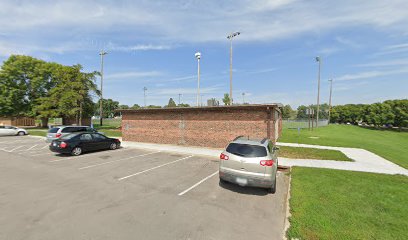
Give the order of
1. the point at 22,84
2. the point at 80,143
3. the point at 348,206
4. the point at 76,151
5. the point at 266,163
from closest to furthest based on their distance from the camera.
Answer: the point at 348,206 → the point at 266,163 → the point at 76,151 → the point at 80,143 → the point at 22,84

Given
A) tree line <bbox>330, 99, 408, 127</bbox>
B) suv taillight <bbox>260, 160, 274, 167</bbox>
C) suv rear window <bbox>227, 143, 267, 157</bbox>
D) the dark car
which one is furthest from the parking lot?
tree line <bbox>330, 99, 408, 127</bbox>

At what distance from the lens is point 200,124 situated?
1666 cm

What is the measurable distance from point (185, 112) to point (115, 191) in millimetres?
10703

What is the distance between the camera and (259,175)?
6.69 meters

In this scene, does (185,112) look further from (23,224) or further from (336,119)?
(336,119)

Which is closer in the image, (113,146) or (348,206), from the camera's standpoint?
(348,206)

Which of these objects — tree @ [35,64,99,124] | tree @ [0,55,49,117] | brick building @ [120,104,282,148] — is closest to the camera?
brick building @ [120,104,282,148]

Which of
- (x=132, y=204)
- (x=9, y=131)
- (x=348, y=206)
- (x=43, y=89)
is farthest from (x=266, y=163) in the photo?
(x=43, y=89)

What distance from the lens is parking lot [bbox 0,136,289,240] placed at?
4.65 meters

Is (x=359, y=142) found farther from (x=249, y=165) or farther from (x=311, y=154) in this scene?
(x=249, y=165)

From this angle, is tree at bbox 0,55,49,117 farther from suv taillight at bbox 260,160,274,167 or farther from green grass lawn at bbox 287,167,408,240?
green grass lawn at bbox 287,167,408,240

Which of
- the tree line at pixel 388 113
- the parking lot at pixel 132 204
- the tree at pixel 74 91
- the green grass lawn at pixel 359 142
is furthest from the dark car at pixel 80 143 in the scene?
the tree line at pixel 388 113

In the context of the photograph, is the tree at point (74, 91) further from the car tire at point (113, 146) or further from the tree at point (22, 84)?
the car tire at point (113, 146)

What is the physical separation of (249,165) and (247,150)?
516 mm
